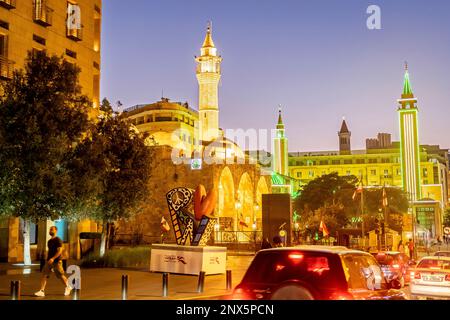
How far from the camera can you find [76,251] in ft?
103

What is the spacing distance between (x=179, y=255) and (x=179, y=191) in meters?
3.15

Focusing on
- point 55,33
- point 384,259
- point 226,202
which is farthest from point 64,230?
point 226,202

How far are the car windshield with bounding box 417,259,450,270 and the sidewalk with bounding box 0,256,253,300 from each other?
5.86m

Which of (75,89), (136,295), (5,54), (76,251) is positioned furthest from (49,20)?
(136,295)

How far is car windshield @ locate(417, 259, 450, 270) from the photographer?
1602cm

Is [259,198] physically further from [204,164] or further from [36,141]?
[36,141]

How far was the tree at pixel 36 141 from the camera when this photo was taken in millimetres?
21250

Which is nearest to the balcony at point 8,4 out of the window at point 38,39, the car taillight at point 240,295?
the window at point 38,39

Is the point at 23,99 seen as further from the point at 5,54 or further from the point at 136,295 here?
the point at 136,295

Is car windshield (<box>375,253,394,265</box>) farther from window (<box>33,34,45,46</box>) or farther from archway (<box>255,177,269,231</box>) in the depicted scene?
archway (<box>255,177,269,231</box>)

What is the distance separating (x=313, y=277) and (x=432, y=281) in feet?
32.0

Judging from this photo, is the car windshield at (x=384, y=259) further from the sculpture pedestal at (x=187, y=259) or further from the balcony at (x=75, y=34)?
Result: the balcony at (x=75, y=34)

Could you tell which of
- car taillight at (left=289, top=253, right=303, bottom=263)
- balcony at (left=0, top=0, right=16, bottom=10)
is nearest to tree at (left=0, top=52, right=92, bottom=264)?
balcony at (left=0, top=0, right=16, bottom=10)

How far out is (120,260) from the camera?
82.3ft
